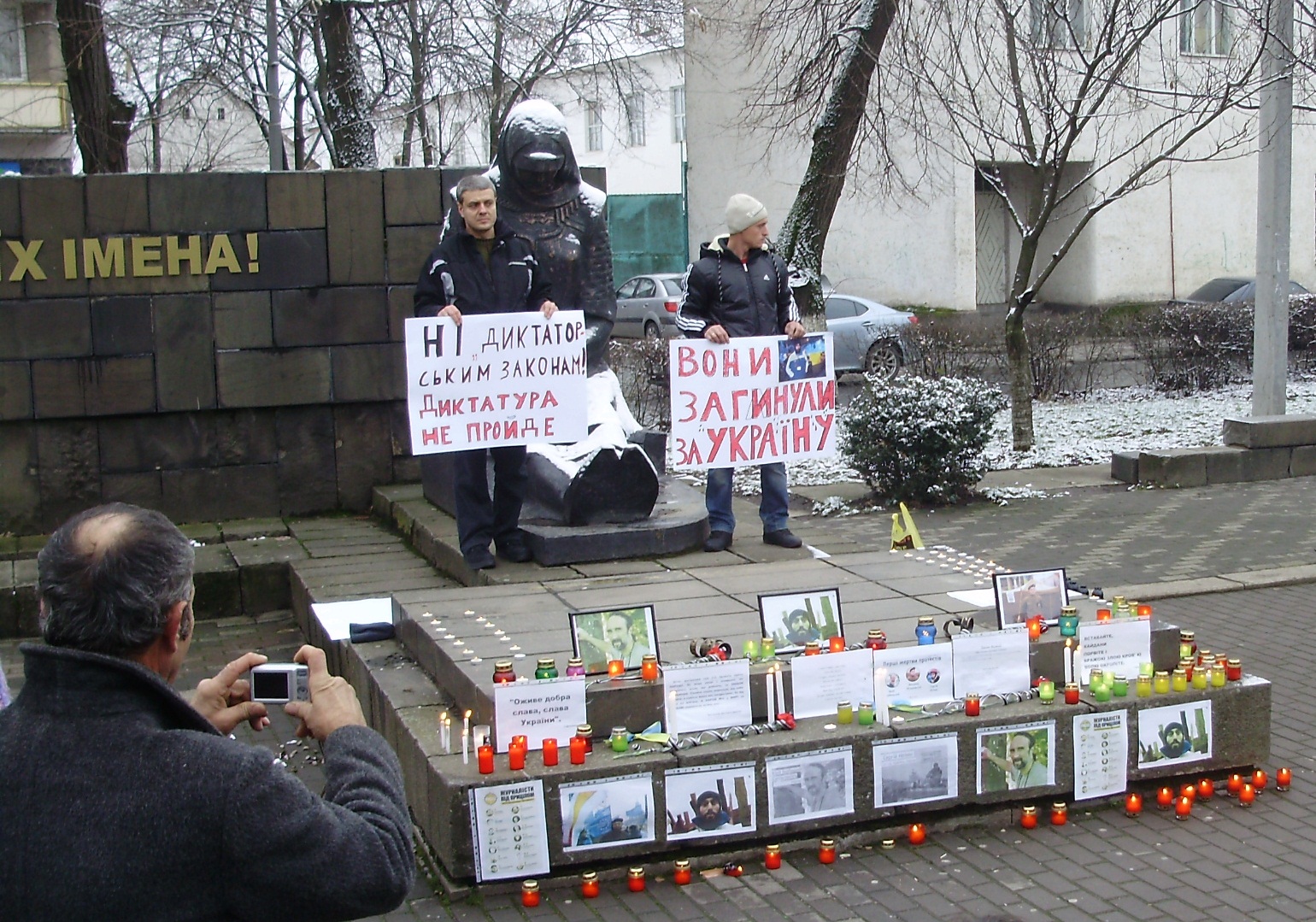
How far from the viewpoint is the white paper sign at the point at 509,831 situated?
14.8ft

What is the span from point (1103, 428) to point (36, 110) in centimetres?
3487

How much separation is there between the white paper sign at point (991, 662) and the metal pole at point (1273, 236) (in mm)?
8739

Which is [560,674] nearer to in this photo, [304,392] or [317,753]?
[317,753]

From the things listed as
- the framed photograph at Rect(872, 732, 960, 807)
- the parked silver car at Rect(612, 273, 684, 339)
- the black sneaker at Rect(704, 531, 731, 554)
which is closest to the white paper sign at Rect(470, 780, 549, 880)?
the framed photograph at Rect(872, 732, 960, 807)

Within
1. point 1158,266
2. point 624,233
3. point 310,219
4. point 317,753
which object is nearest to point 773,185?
point 624,233

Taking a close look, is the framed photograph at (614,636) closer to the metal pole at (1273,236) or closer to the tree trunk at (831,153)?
the tree trunk at (831,153)

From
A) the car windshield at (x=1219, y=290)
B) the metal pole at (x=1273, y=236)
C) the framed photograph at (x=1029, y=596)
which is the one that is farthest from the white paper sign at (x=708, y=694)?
the car windshield at (x=1219, y=290)

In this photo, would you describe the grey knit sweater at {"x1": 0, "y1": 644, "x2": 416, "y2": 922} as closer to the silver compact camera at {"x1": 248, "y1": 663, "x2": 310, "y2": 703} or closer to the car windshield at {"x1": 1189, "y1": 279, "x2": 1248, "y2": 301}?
the silver compact camera at {"x1": 248, "y1": 663, "x2": 310, "y2": 703}

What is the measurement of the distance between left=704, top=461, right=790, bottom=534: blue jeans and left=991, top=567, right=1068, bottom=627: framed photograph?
2.32 meters

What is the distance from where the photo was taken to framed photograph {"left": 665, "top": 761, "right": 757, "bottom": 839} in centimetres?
473

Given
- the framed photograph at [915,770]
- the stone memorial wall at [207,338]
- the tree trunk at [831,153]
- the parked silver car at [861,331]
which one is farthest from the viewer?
the parked silver car at [861,331]

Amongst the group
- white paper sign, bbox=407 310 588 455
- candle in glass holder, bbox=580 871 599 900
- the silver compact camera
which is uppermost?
white paper sign, bbox=407 310 588 455

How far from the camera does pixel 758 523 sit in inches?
344

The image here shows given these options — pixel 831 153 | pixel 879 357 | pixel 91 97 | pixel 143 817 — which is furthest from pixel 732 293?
pixel 879 357
